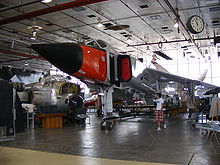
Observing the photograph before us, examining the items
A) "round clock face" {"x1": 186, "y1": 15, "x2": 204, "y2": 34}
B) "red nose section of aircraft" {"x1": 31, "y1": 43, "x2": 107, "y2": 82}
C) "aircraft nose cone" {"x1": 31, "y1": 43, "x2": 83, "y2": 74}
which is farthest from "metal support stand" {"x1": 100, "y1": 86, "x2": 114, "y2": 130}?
"round clock face" {"x1": 186, "y1": 15, "x2": 204, "y2": 34}

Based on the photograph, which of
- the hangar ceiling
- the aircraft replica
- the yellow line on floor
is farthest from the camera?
the hangar ceiling

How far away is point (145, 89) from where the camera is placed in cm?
1144

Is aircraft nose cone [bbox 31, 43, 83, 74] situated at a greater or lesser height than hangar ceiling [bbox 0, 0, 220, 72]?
lesser

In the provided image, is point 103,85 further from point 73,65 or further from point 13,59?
point 13,59

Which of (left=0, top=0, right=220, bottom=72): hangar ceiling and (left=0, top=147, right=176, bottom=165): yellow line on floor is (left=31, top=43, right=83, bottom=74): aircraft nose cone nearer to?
(left=0, top=147, right=176, bottom=165): yellow line on floor

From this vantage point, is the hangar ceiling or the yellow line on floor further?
the hangar ceiling

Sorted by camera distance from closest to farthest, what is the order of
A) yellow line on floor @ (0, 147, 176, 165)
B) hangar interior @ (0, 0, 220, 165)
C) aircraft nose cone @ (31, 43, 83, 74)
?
yellow line on floor @ (0, 147, 176, 165) → hangar interior @ (0, 0, 220, 165) → aircraft nose cone @ (31, 43, 83, 74)

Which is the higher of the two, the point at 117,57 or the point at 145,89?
the point at 117,57

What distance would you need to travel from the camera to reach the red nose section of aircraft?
260 inches

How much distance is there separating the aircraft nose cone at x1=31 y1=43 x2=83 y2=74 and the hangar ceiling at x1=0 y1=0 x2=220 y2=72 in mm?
3499

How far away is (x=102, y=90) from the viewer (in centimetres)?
881

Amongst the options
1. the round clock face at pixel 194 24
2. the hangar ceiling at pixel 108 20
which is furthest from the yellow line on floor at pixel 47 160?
the round clock face at pixel 194 24

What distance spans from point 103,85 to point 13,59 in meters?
23.4

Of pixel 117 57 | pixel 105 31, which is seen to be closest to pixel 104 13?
pixel 105 31
